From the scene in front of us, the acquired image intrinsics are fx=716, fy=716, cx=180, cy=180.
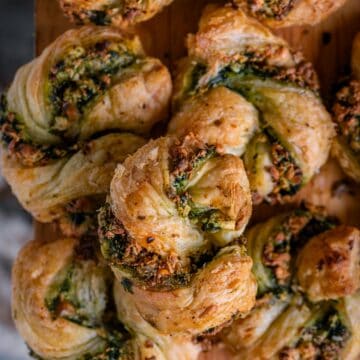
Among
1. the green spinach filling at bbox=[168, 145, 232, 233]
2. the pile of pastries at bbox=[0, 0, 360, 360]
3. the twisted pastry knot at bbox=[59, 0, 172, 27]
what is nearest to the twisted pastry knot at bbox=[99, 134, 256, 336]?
the green spinach filling at bbox=[168, 145, 232, 233]

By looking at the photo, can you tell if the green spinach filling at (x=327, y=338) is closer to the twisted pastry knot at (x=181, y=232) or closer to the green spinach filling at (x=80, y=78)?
the twisted pastry knot at (x=181, y=232)

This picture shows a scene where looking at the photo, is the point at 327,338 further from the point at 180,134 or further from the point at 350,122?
the point at 180,134

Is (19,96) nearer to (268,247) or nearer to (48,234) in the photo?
(48,234)

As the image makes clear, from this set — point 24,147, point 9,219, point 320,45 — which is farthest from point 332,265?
point 9,219

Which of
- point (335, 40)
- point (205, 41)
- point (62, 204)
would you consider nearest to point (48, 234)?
point (62, 204)

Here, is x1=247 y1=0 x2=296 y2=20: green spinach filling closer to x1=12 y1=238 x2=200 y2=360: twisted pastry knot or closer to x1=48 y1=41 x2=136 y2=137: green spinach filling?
x1=48 y1=41 x2=136 y2=137: green spinach filling

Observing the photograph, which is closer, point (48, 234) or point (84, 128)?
point (84, 128)
